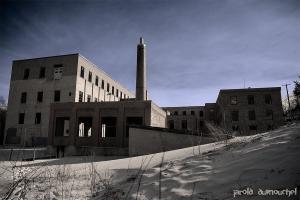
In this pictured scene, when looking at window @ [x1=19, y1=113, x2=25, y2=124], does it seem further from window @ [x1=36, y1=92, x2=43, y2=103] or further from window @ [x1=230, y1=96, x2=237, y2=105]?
window @ [x1=230, y1=96, x2=237, y2=105]

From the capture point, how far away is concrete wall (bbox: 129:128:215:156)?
58.7 ft

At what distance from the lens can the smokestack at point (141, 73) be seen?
31.0 metres

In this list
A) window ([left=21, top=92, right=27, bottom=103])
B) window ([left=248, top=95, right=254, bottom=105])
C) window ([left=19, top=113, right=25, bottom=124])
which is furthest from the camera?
window ([left=248, top=95, right=254, bottom=105])

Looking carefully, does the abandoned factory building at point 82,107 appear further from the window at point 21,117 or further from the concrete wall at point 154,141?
the concrete wall at point 154,141

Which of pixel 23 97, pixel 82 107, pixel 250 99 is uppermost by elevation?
pixel 250 99

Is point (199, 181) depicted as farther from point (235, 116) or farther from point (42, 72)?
point (235, 116)

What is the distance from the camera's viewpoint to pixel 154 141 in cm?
1914

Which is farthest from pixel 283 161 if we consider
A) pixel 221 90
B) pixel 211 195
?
pixel 221 90

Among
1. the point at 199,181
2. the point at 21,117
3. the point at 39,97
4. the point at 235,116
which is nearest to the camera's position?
the point at 199,181

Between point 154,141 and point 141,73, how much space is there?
14.3 m

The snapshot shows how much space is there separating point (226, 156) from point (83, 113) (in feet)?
76.2

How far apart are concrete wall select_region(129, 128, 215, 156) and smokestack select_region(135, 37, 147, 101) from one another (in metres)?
11.1

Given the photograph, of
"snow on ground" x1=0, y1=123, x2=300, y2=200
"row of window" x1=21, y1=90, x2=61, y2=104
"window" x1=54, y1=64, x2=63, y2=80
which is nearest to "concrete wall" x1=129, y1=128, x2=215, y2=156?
"snow on ground" x1=0, y1=123, x2=300, y2=200

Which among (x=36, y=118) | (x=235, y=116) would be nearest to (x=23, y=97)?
(x=36, y=118)
